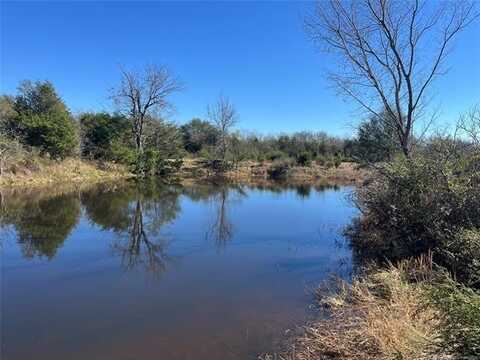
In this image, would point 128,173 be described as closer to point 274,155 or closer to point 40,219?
point 274,155

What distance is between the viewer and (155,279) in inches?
269

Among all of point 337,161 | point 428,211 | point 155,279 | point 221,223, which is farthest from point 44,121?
point 337,161

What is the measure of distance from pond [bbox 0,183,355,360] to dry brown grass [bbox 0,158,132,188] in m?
7.10

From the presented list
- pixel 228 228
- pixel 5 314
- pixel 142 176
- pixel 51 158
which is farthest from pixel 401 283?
pixel 142 176

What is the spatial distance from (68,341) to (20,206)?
1120 centimetres

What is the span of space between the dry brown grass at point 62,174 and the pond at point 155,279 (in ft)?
23.3

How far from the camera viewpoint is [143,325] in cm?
498

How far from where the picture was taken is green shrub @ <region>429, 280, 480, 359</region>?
269 cm

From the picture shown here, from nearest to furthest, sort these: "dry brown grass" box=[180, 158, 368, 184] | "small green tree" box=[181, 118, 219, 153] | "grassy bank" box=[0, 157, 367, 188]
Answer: "grassy bank" box=[0, 157, 367, 188] < "dry brown grass" box=[180, 158, 368, 184] < "small green tree" box=[181, 118, 219, 153]

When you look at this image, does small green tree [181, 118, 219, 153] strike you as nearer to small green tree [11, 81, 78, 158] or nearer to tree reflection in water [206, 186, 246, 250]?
small green tree [11, 81, 78, 158]

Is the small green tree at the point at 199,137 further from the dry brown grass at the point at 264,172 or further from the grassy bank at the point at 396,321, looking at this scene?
the grassy bank at the point at 396,321

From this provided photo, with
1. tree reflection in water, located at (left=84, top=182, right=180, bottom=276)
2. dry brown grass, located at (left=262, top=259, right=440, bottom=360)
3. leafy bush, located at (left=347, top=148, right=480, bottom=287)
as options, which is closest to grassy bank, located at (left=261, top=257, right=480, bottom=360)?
dry brown grass, located at (left=262, top=259, right=440, bottom=360)

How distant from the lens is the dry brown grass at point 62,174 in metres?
20.1

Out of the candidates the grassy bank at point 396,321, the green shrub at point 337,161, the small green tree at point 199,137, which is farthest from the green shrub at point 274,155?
the grassy bank at point 396,321
